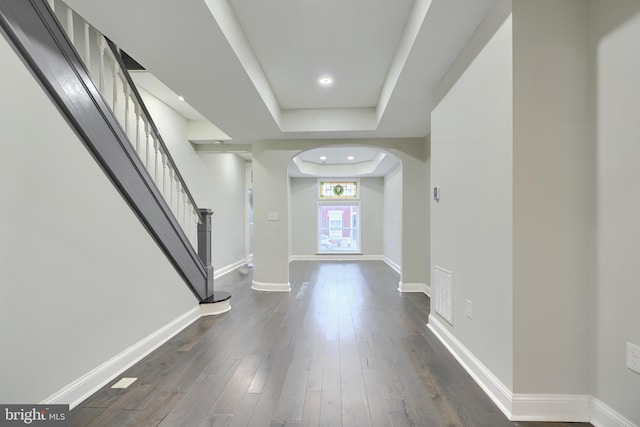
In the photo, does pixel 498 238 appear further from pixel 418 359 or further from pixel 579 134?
pixel 418 359

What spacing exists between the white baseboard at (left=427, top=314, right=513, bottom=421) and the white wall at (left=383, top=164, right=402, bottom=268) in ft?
13.0

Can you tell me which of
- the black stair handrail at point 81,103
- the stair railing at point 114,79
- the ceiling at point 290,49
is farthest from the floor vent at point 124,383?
the ceiling at point 290,49

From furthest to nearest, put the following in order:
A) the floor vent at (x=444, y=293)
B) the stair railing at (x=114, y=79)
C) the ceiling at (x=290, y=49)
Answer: the floor vent at (x=444, y=293) < the stair railing at (x=114, y=79) < the ceiling at (x=290, y=49)

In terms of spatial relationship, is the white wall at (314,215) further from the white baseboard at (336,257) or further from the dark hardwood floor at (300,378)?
the dark hardwood floor at (300,378)

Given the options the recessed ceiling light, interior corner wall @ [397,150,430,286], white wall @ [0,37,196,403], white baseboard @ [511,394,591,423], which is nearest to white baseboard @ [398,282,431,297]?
interior corner wall @ [397,150,430,286]

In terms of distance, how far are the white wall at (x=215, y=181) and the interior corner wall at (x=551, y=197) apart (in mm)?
4313

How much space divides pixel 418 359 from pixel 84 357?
7.75 feet

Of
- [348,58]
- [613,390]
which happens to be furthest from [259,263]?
[613,390]

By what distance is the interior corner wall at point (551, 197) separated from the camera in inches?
64.5

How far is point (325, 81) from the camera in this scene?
11.4 ft

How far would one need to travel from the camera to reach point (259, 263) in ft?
16.0

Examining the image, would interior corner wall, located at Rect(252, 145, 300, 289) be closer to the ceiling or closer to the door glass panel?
the ceiling

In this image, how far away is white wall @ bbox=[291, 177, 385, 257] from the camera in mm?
8703

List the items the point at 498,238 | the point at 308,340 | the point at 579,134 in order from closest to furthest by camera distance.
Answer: the point at 579,134
the point at 498,238
the point at 308,340
